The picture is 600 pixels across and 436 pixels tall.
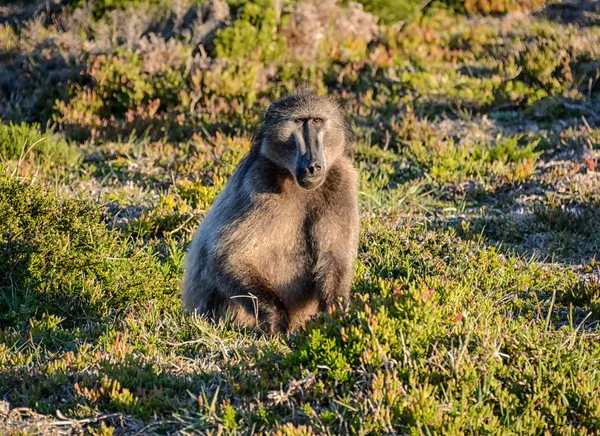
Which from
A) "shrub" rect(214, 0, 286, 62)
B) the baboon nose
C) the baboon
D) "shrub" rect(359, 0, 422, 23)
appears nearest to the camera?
the baboon nose

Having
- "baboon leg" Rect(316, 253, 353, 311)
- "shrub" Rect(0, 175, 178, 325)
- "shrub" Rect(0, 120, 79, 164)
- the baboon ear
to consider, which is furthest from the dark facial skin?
"shrub" Rect(0, 120, 79, 164)

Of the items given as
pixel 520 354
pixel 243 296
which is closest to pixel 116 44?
pixel 243 296

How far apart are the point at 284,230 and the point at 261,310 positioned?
499 mm

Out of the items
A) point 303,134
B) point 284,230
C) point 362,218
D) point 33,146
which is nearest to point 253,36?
point 33,146

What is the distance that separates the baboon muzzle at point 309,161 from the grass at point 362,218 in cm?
72

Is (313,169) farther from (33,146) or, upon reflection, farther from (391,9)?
(391,9)

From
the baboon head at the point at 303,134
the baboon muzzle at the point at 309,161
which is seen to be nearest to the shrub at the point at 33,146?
the baboon head at the point at 303,134

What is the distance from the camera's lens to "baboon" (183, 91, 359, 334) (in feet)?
15.8

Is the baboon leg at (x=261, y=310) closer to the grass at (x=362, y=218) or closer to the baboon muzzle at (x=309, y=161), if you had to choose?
the grass at (x=362, y=218)

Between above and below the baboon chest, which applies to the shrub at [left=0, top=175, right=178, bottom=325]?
below

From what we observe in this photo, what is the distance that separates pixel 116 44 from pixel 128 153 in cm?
278

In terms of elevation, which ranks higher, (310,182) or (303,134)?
(303,134)

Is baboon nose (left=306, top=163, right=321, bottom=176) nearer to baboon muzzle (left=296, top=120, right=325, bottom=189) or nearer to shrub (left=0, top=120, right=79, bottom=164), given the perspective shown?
baboon muzzle (left=296, top=120, right=325, bottom=189)

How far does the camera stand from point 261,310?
187 inches
